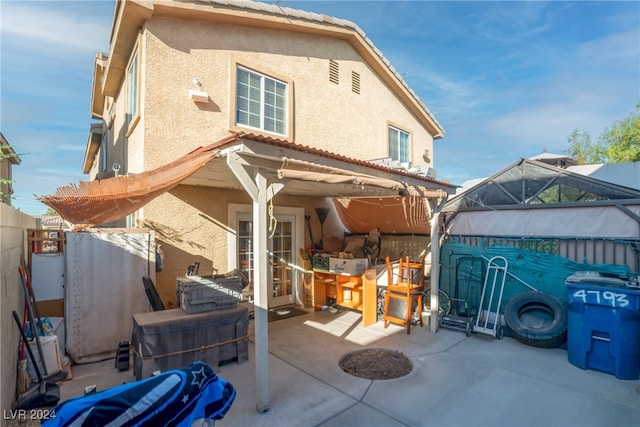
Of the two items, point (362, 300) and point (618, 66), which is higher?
point (618, 66)

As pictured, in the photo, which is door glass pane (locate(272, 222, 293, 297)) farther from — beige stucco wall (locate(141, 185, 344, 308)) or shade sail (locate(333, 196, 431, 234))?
shade sail (locate(333, 196, 431, 234))

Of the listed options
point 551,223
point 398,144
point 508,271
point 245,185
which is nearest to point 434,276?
point 508,271

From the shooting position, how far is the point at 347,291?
25.8ft

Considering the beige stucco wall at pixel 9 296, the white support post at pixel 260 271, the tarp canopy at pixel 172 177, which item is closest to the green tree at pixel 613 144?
the tarp canopy at pixel 172 177

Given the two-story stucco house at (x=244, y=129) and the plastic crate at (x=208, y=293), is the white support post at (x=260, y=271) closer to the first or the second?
the two-story stucco house at (x=244, y=129)

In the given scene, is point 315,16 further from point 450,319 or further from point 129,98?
point 450,319

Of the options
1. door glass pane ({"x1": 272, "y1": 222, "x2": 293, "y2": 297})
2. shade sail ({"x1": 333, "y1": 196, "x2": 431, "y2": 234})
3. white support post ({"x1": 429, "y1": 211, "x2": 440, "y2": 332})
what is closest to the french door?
door glass pane ({"x1": 272, "y1": 222, "x2": 293, "y2": 297})

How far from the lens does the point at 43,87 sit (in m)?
8.83

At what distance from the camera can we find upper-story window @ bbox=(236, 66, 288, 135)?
23.5 feet

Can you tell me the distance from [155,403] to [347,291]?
643 cm

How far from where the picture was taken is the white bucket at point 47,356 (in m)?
4.23

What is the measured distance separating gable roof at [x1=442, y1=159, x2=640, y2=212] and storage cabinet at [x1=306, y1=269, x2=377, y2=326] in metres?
3.58

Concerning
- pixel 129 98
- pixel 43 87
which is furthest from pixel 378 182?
pixel 43 87

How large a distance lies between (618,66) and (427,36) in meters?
8.19
